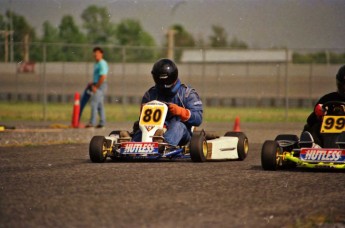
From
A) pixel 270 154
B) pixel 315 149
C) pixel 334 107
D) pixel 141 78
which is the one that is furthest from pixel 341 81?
pixel 141 78

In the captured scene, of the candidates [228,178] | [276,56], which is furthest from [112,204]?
[276,56]

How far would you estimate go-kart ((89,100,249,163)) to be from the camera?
36.3 ft

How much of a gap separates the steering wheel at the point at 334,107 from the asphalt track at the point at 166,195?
0.79 meters

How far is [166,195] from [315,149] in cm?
275

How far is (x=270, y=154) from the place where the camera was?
32.9 feet

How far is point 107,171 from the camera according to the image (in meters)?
9.92

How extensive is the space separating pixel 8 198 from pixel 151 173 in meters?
2.39

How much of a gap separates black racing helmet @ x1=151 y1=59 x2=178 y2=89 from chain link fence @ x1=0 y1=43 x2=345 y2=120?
16.2m

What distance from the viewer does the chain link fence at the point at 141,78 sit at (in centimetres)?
3003

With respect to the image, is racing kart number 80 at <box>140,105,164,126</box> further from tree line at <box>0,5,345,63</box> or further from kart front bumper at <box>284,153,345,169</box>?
tree line at <box>0,5,345,63</box>

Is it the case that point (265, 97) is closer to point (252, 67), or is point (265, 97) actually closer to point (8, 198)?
point (252, 67)

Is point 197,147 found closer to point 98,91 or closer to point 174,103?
point 174,103

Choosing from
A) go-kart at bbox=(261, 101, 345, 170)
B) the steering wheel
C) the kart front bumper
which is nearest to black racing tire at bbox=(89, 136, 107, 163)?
go-kart at bbox=(261, 101, 345, 170)

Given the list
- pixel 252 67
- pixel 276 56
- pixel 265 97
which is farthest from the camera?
pixel 276 56
